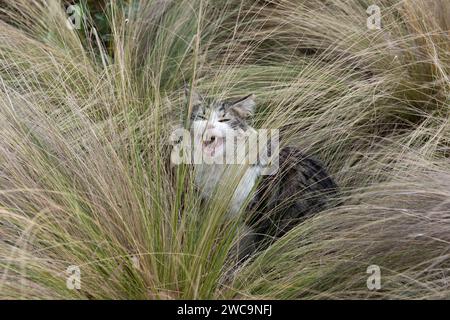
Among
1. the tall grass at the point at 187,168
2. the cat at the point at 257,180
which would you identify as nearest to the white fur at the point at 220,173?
the cat at the point at 257,180

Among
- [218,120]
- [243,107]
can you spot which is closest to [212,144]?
[218,120]

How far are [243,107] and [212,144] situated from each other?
24cm

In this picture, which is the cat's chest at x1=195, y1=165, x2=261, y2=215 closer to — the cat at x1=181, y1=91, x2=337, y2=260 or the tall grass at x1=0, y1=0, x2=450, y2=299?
the cat at x1=181, y1=91, x2=337, y2=260

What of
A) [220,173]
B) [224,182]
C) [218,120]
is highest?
[218,120]

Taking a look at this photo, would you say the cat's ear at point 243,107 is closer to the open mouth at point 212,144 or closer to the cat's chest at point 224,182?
the open mouth at point 212,144

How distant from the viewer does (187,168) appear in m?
3.00

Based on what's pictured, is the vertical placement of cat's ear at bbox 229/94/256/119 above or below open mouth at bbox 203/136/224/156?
above

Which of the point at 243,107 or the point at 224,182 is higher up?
the point at 243,107

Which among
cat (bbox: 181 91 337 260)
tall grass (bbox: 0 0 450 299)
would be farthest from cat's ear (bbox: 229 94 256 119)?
tall grass (bbox: 0 0 450 299)

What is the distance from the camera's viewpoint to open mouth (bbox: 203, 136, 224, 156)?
11.1ft

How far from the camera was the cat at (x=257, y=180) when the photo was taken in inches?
125

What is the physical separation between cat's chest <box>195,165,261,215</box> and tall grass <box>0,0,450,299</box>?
103mm

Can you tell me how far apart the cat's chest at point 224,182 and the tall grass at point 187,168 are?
10 centimetres

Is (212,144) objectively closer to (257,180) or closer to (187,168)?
(257,180)
